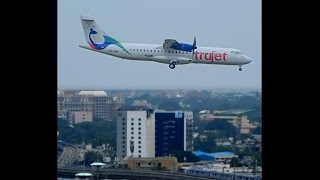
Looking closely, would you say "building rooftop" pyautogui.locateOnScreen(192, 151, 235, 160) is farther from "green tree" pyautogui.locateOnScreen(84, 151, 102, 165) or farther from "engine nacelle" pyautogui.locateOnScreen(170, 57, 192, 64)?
"engine nacelle" pyautogui.locateOnScreen(170, 57, 192, 64)

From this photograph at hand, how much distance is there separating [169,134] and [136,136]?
0.15m

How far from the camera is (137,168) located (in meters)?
2.15

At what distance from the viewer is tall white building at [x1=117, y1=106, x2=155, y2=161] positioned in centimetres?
216

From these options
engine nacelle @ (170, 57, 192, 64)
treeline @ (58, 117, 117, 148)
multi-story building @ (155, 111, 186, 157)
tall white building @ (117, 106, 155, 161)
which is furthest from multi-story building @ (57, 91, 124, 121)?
engine nacelle @ (170, 57, 192, 64)

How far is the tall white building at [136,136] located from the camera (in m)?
2.16

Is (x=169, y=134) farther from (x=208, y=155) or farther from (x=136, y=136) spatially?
(x=208, y=155)
